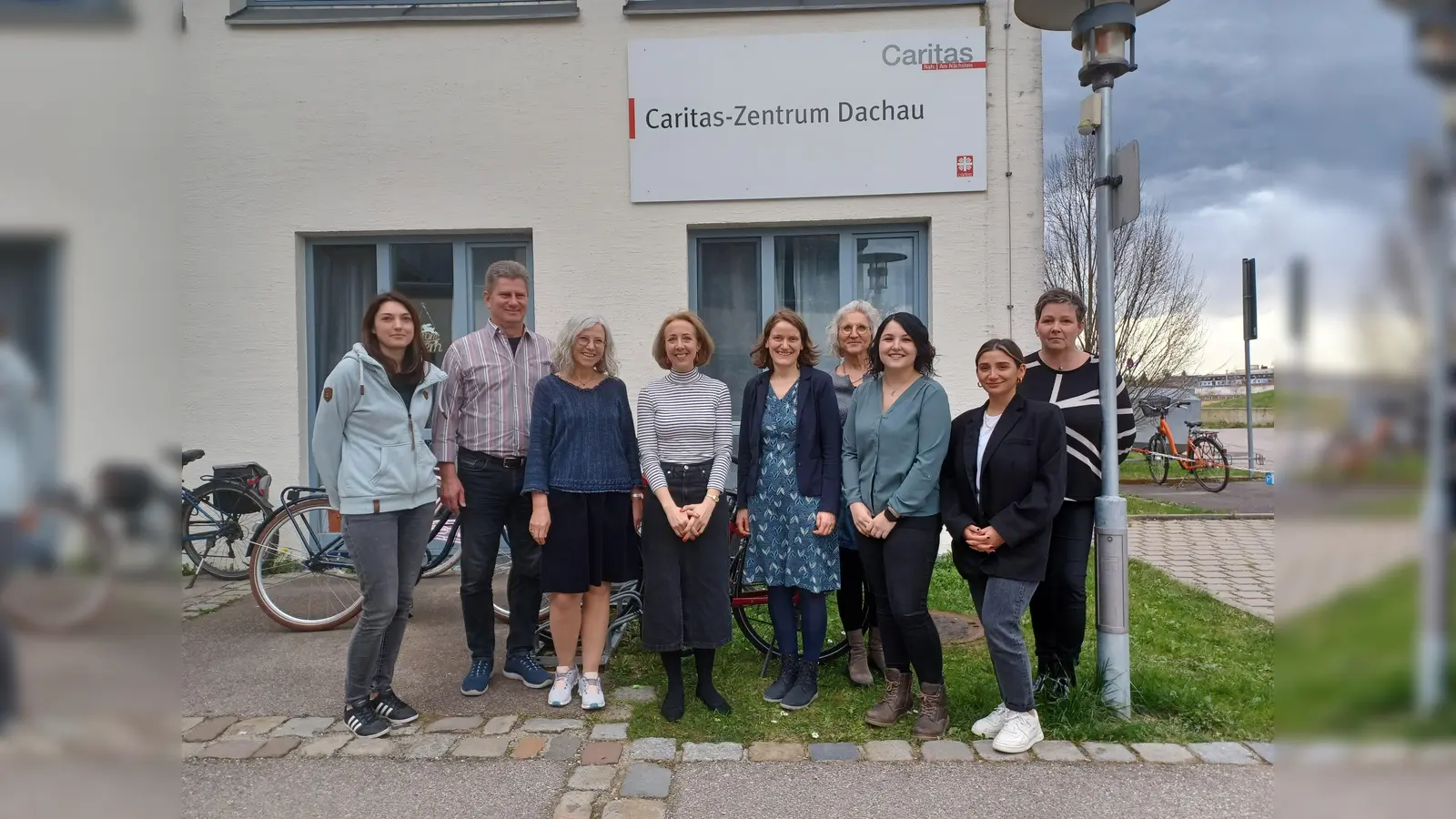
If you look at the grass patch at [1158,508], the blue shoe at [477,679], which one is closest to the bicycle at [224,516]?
the blue shoe at [477,679]

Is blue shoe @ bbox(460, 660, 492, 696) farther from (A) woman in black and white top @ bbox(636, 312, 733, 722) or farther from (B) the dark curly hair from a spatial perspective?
(B) the dark curly hair

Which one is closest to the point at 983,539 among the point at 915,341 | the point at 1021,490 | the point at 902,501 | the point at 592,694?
the point at 1021,490

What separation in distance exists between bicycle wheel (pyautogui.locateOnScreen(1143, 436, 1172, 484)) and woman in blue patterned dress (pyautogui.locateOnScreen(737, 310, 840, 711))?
48.4 ft

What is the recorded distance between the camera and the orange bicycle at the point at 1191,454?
1578cm

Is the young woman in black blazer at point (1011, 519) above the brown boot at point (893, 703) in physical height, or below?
above

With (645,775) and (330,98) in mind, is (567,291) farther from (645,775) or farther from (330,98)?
(645,775)

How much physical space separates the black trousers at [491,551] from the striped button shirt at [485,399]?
0.30 feet

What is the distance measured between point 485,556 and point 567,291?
9.82ft

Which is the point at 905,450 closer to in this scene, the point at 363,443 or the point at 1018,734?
the point at 1018,734

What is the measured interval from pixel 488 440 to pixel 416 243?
349 cm

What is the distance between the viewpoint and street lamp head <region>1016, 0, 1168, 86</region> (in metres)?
3.70

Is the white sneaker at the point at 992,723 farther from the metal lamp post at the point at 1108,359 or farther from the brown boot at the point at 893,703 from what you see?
the metal lamp post at the point at 1108,359

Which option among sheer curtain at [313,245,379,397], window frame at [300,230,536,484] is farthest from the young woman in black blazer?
sheer curtain at [313,245,379,397]

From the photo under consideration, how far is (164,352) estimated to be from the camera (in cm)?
58
